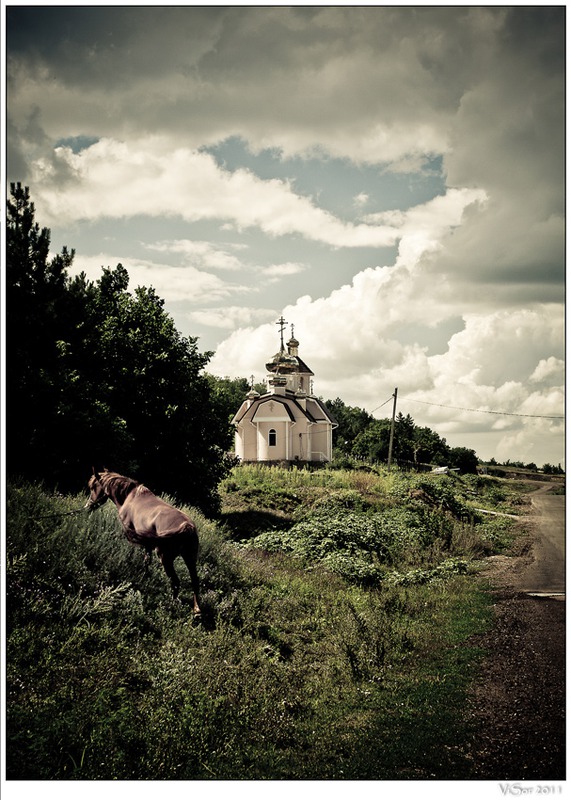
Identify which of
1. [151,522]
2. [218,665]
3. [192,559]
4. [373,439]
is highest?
[151,522]

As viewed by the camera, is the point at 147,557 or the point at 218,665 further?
the point at 147,557

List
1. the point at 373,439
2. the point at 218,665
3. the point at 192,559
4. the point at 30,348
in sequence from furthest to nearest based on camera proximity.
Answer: the point at 373,439 → the point at 30,348 → the point at 192,559 → the point at 218,665

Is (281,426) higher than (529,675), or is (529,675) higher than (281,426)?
(281,426)

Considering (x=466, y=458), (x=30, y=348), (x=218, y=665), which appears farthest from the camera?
(x=466, y=458)

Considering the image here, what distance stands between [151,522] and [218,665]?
6.09ft

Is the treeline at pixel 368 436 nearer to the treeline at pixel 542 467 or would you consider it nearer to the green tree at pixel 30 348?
the treeline at pixel 542 467

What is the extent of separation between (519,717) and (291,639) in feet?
9.68

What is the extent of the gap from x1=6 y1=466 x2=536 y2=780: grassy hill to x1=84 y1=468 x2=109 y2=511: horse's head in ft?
0.62

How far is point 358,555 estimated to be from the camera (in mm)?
12734

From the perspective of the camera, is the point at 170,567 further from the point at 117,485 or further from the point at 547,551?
the point at 547,551

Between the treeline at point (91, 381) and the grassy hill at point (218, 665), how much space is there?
Result: 0.95 m

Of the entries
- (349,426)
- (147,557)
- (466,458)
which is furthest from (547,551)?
(349,426)

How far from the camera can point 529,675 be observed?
6.07 meters
